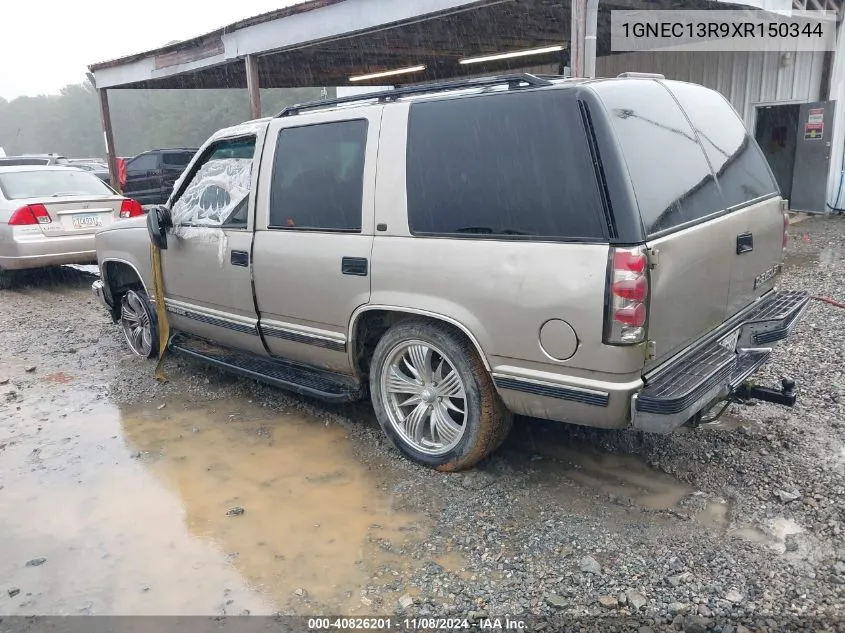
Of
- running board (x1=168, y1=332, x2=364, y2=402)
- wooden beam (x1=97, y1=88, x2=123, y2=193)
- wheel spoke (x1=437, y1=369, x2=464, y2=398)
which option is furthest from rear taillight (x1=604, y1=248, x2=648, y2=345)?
wooden beam (x1=97, y1=88, x2=123, y2=193)

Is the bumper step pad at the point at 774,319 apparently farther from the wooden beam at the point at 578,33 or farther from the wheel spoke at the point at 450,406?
the wooden beam at the point at 578,33

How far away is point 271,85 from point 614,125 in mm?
14698

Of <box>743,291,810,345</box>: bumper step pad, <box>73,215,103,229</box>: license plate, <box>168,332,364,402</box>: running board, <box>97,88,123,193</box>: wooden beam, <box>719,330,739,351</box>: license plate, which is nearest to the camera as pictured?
<box>719,330,739,351</box>: license plate

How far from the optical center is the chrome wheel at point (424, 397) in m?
3.55

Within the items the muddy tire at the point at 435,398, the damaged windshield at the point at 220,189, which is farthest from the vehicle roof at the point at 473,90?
the muddy tire at the point at 435,398

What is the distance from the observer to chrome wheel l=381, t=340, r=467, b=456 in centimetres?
355

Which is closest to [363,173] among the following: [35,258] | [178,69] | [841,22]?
[35,258]

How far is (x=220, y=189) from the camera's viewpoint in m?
4.61

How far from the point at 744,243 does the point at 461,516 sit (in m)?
2.05

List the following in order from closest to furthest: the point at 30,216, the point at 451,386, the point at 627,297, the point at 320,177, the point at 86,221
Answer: the point at 627,297, the point at 451,386, the point at 320,177, the point at 30,216, the point at 86,221

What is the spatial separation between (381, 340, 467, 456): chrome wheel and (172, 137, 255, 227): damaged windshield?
1482 millimetres

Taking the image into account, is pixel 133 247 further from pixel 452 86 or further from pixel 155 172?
pixel 155 172

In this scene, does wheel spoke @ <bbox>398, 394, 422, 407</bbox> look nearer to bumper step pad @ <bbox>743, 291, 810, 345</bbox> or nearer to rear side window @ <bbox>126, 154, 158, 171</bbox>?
bumper step pad @ <bbox>743, 291, 810, 345</bbox>

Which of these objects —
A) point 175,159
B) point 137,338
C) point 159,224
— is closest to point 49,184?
point 137,338
